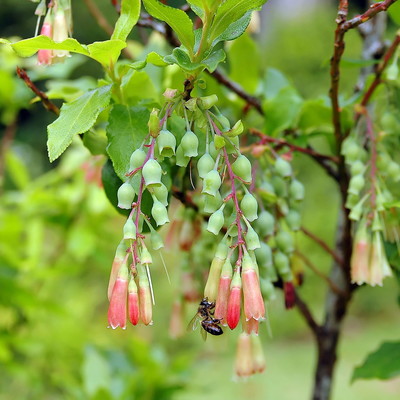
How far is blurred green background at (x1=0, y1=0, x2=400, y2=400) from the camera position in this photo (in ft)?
4.89

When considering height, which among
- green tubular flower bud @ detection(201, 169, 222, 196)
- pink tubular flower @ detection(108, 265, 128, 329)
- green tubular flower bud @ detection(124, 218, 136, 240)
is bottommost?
pink tubular flower @ detection(108, 265, 128, 329)

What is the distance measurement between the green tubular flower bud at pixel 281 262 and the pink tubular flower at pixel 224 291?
7.9 inches

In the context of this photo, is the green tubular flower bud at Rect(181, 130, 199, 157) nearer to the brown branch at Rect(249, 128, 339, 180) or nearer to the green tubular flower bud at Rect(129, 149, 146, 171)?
the green tubular flower bud at Rect(129, 149, 146, 171)

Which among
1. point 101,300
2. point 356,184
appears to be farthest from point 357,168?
point 101,300

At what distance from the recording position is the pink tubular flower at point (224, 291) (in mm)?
598

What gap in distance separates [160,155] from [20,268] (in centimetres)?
102

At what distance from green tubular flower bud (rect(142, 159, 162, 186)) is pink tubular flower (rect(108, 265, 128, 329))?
8 centimetres

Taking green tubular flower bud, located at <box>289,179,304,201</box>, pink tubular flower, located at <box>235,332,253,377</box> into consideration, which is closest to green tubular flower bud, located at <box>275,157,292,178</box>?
green tubular flower bud, located at <box>289,179,304,201</box>

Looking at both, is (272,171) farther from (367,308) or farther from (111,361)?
(367,308)

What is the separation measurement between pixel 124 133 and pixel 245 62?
0.49 metres

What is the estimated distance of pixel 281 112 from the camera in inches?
36.7

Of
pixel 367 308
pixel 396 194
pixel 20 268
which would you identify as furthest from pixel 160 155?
pixel 367 308

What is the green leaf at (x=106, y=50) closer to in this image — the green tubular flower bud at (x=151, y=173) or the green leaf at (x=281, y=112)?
the green tubular flower bud at (x=151, y=173)

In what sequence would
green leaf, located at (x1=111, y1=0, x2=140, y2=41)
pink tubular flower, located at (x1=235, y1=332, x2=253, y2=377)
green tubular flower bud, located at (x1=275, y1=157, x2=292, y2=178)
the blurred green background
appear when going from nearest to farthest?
1. green leaf, located at (x1=111, y1=0, x2=140, y2=41)
2. green tubular flower bud, located at (x1=275, y1=157, x2=292, y2=178)
3. pink tubular flower, located at (x1=235, y1=332, x2=253, y2=377)
4. the blurred green background
